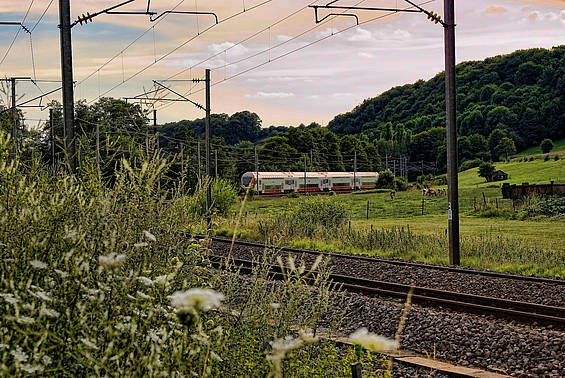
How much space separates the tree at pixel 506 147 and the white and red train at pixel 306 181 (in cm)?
2132

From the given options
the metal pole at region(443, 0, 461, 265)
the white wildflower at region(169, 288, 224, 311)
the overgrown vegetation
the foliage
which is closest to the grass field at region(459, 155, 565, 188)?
the foliage

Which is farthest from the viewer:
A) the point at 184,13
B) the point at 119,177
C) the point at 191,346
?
the point at 184,13

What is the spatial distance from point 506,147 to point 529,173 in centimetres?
2495

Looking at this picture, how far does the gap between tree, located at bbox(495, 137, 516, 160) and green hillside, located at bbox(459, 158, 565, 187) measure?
42.4 feet

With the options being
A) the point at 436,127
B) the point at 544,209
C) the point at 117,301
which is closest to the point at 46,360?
the point at 117,301

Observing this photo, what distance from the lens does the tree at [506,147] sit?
307 feet

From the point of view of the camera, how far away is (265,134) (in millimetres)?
121938

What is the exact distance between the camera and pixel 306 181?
232ft

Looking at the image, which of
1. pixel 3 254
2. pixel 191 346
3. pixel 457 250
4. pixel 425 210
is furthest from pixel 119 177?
pixel 425 210

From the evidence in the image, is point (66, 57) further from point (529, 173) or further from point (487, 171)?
point (529, 173)

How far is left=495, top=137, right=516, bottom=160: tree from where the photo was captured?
9356 centimetres

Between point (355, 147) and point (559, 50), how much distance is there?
3756cm

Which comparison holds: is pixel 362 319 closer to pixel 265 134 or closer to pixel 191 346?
pixel 191 346

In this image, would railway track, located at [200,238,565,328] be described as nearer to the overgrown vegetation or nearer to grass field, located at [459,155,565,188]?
the overgrown vegetation
